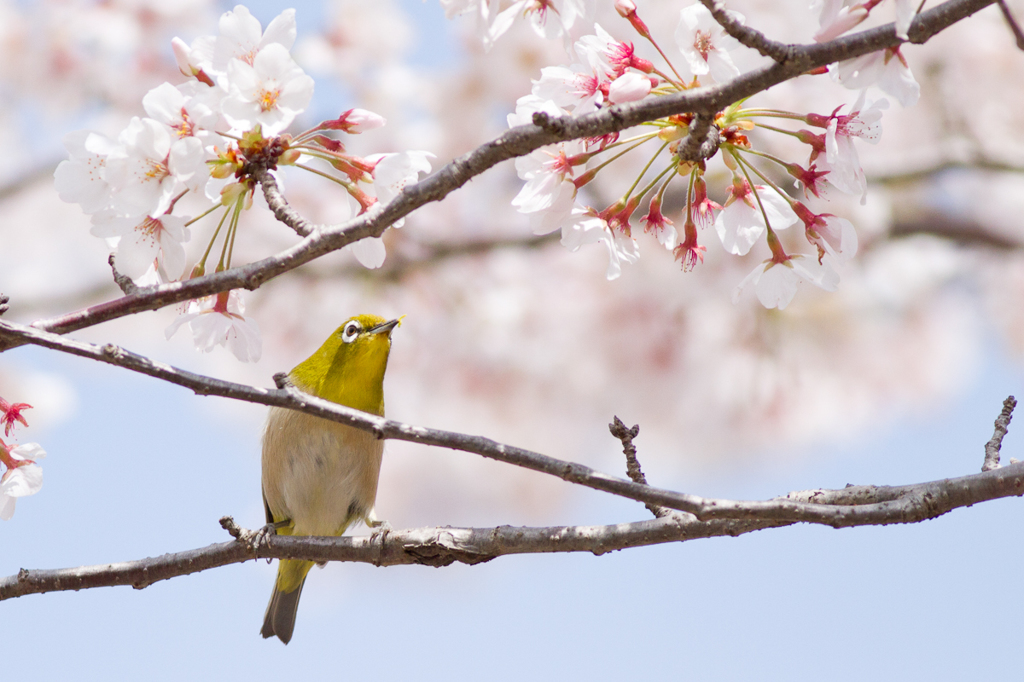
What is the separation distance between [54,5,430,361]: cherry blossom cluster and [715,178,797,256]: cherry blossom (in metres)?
0.70

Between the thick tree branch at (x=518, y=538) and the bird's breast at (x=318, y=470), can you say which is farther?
the bird's breast at (x=318, y=470)

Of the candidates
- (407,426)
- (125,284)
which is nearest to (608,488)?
(407,426)

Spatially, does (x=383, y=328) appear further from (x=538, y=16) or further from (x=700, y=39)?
(x=700, y=39)

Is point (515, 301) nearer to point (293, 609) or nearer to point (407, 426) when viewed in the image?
point (293, 609)

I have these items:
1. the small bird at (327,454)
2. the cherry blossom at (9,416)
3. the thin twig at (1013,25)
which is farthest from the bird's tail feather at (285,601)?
the thin twig at (1013,25)

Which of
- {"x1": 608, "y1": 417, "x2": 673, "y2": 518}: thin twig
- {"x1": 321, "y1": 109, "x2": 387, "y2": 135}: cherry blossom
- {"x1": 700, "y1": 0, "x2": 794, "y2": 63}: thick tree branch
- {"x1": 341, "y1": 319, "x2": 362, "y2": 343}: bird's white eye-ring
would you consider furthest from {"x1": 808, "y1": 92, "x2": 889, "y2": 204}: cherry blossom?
{"x1": 341, "y1": 319, "x2": 362, "y2": 343}: bird's white eye-ring

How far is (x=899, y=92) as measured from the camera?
5.30 ft

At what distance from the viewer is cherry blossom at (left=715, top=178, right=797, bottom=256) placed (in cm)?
196

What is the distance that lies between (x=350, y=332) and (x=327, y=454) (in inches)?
23.3

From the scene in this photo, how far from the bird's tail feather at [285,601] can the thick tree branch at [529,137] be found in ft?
8.93

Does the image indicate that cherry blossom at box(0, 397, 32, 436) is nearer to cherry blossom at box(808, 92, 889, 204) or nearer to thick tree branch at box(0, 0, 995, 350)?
thick tree branch at box(0, 0, 995, 350)

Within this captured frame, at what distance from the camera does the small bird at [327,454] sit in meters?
3.97

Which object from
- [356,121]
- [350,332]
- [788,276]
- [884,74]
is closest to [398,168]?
[356,121]

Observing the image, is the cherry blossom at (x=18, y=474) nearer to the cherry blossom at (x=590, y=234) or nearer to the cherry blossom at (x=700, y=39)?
the cherry blossom at (x=590, y=234)
